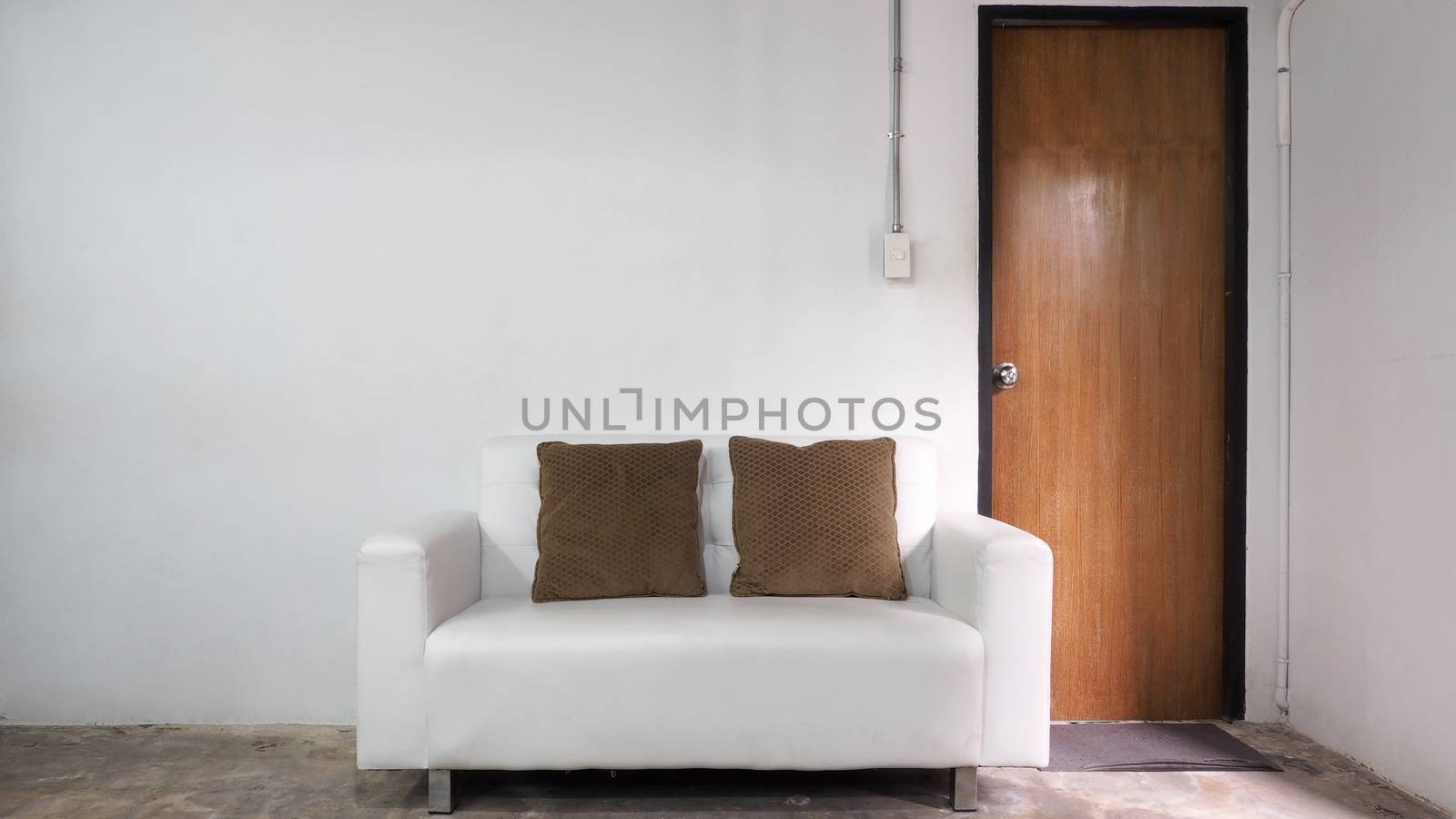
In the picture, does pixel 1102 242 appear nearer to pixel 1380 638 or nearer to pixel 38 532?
pixel 1380 638

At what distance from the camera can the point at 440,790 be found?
206cm

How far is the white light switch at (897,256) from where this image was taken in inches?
106

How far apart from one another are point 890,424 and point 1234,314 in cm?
112

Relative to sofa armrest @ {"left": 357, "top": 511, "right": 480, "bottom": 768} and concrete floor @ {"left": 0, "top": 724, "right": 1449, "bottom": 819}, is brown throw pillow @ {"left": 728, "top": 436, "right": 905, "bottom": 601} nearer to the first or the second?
concrete floor @ {"left": 0, "top": 724, "right": 1449, "bottom": 819}

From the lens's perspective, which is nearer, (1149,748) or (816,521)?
(816,521)

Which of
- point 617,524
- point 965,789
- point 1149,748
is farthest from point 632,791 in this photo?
point 1149,748

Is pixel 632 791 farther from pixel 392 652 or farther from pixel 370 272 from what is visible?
pixel 370 272

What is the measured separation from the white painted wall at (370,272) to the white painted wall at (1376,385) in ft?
0.47

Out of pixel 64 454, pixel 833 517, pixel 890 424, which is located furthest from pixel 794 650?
pixel 64 454

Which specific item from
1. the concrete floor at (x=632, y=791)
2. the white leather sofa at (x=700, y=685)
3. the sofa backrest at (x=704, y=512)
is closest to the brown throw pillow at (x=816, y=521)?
the sofa backrest at (x=704, y=512)

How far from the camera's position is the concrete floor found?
208 centimetres

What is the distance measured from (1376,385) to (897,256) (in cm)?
132

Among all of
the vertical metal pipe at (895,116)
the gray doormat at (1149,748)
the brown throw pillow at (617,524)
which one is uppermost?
the vertical metal pipe at (895,116)

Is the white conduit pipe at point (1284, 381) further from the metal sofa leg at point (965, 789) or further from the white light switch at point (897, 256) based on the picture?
the metal sofa leg at point (965, 789)
